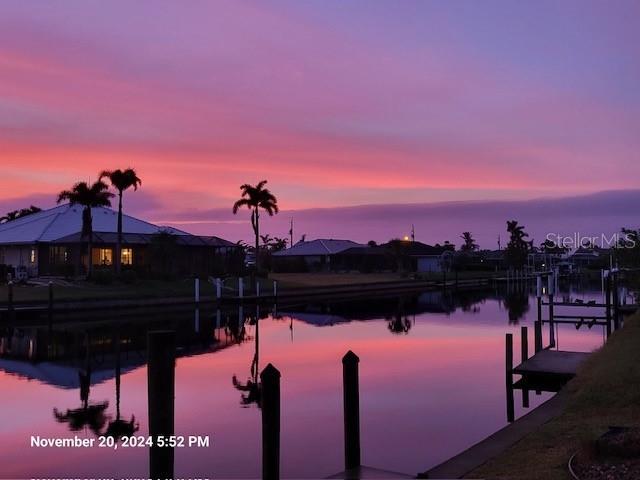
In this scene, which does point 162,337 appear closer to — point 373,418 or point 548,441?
point 548,441

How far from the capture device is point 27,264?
200 ft

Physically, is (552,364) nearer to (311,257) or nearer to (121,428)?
(121,428)

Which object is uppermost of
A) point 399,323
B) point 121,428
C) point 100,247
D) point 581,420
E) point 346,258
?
point 100,247

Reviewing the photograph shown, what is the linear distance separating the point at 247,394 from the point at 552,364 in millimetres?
8884

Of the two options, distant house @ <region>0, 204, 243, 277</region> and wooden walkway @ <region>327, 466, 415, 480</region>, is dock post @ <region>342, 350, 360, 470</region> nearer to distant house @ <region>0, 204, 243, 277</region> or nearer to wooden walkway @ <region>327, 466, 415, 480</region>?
wooden walkway @ <region>327, 466, 415, 480</region>

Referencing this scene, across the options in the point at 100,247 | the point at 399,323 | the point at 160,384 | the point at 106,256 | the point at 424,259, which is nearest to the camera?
the point at 160,384

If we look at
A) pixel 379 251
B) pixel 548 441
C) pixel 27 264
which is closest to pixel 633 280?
pixel 548 441

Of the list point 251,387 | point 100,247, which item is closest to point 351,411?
point 251,387

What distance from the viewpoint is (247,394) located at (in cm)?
1905

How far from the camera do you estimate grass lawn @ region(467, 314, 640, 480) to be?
31.3 feet

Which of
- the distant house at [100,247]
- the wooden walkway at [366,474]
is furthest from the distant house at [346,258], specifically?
the wooden walkway at [366,474]

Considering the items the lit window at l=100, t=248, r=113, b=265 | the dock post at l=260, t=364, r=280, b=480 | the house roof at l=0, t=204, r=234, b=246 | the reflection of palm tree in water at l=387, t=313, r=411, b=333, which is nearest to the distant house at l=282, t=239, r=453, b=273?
the house roof at l=0, t=204, r=234, b=246

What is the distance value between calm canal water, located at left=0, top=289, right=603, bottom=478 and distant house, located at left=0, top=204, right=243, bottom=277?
2323 cm

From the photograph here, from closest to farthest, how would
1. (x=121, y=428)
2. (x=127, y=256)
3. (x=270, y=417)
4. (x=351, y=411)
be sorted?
1. (x=270, y=417)
2. (x=351, y=411)
3. (x=121, y=428)
4. (x=127, y=256)
